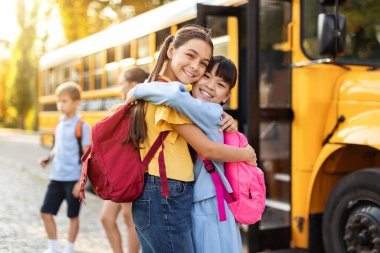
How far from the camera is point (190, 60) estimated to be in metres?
2.13

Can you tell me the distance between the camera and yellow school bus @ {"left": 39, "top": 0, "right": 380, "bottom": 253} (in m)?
3.46

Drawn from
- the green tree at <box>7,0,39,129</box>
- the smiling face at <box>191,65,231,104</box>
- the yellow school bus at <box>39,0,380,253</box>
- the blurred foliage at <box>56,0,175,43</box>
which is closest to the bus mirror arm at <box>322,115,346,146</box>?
the yellow school bus at <box>39,0,380,253</box>

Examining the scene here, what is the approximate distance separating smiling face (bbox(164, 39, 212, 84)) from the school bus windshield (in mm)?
1963

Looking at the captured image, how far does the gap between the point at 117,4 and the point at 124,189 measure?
50.9 feet

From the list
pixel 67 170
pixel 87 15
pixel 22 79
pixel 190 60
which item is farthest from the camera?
pixel 22 79

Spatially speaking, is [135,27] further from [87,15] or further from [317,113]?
[87,15]

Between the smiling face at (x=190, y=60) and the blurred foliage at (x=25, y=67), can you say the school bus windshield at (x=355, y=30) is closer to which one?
the smiling face at (x=190, y=60)

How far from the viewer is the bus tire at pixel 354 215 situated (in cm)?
330

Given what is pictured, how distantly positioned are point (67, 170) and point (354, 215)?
6.78 ft

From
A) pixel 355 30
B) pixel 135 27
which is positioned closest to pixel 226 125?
pixel 355 30

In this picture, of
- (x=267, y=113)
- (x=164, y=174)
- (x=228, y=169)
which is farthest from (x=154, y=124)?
(x=267, y=113)

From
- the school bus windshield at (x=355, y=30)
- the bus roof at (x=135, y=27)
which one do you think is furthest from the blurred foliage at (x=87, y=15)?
the school bus windshield at (x=355, y=30)

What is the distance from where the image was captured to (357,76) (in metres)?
3.70

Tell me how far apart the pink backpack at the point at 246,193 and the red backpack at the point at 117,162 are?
0.90 ft
